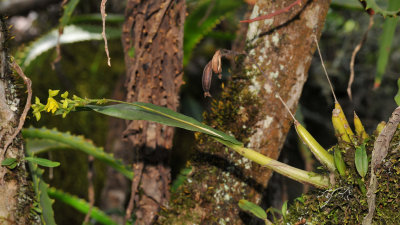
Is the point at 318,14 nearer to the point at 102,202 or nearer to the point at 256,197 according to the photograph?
the point at 256,197

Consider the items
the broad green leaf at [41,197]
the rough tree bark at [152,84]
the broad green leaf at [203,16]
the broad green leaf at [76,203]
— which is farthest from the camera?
the broad green leaf at [203,16]

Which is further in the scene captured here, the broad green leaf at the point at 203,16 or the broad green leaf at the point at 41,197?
the broad green leaf at the point at 203,16

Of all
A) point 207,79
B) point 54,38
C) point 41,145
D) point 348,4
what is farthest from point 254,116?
point 54,38

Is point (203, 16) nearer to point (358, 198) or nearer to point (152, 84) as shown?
point (152, 84)

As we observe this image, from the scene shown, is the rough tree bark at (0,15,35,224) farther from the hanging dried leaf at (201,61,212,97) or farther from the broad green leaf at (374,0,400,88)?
the broad green leaf at (374,0,400,88)

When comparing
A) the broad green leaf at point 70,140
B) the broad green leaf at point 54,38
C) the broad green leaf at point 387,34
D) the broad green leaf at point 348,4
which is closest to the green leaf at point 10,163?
the broad green leaf at point 70,140

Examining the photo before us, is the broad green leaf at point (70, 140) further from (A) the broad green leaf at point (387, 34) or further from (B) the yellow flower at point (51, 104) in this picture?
(A) the broad green leaf at point (387, 34)
